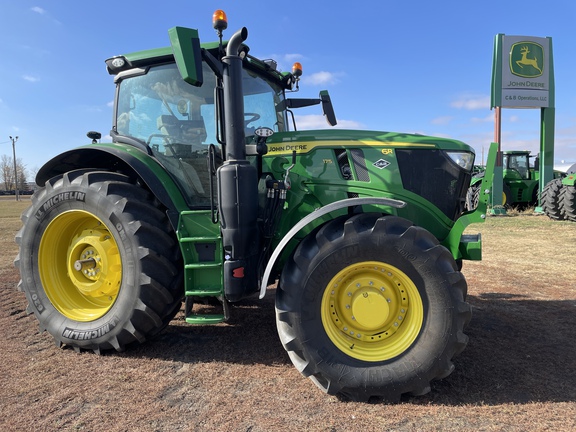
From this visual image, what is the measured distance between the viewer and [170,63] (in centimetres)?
357

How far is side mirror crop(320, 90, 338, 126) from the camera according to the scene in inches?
177

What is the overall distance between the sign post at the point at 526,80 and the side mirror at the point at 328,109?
42.7 ft

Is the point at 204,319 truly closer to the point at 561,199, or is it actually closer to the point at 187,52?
the point at 187,52

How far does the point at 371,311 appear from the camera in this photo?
9.08ft

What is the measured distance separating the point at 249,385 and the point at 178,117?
2.29 metres

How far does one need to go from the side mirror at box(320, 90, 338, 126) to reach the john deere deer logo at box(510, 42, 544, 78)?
14.1 m

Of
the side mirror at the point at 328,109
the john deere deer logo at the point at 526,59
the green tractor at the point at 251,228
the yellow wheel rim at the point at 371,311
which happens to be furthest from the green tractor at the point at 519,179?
the yellow wheel rim at the point at 371,311

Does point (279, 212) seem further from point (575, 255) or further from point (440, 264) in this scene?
point (575, 255)

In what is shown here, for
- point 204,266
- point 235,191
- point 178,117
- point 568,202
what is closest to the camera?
point 235,191

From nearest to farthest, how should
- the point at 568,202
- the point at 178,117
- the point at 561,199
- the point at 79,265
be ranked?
the point at 79,265
the point at 178,117
the point at 568,202
the point at 561,199

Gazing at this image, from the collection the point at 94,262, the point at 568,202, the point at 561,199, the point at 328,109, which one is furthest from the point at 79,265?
the point at 561,199

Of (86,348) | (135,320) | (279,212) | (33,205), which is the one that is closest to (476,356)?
(279,212)

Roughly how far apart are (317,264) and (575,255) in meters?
7.14

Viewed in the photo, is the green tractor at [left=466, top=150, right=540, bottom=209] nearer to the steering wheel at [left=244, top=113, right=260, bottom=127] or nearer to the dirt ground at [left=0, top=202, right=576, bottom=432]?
the dirt ground at [left=0, top=202, right=576, bottom=432]
